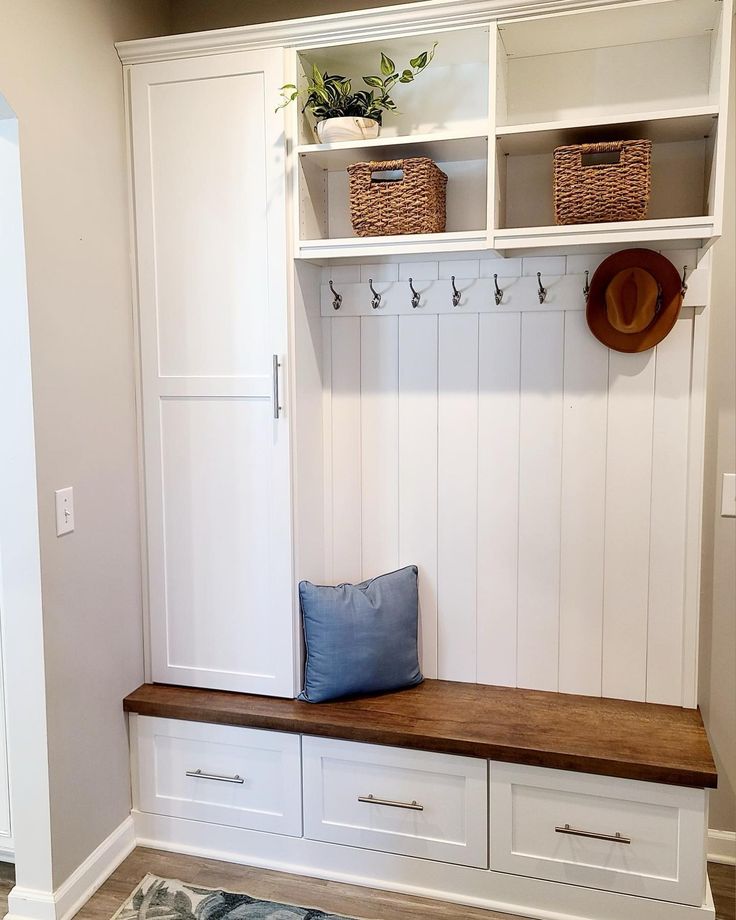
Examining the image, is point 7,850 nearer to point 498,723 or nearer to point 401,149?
point 498,723

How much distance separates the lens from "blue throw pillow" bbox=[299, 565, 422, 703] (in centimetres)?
234

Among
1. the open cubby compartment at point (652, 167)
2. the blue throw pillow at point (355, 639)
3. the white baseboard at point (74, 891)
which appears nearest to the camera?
the open cubby compartment at point (652, 167)

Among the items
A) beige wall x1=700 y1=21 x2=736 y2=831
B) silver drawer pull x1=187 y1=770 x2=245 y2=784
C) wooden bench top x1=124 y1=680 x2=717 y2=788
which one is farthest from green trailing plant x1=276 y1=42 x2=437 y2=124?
silver drawer pull x1=187 y1=770 x2=245 y2=784

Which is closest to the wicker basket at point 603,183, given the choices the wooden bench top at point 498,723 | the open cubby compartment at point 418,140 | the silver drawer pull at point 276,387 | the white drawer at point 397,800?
the open cubby compartment at point 418,140

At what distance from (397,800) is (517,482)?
0.96 metres

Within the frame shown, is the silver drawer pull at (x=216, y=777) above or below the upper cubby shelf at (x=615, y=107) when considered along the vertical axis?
below

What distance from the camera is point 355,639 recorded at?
7.67 feet

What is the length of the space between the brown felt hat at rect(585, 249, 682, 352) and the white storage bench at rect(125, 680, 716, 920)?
41.5 inches

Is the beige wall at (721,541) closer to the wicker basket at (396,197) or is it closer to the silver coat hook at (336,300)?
the wicker basket at (396,197)

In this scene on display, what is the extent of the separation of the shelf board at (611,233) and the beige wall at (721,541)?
22 cm

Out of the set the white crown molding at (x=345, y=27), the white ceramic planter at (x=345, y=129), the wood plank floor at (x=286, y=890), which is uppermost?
the white crown molding at (x=345, y=27)

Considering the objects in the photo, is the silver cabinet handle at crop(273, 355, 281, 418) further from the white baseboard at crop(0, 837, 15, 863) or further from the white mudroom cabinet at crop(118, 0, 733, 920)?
the white baseboard at crop(0, 837, 15, 863)

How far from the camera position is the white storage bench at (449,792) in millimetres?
2066

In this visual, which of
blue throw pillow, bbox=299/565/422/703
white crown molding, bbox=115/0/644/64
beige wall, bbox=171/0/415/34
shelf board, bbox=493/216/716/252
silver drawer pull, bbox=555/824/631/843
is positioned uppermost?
beige wall, bbox=171/0/415/34
